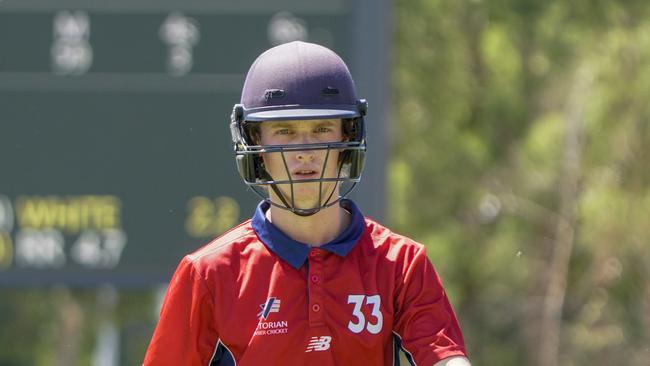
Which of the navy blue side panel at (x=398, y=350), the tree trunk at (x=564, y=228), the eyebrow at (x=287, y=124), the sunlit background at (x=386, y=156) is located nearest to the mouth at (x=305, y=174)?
the eyebrow at (x=287, y=124)

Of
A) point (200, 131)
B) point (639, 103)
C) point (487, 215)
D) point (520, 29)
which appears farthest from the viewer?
point (487, 215)

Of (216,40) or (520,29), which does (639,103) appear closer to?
(520,29)

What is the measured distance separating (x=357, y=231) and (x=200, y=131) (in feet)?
10.9

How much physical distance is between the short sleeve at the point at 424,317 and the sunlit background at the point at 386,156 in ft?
9.94

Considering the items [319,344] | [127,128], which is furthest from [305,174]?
A: [127,128]

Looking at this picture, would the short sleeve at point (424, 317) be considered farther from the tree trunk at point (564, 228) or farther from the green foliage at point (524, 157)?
the tree trunk at point (564, 228)

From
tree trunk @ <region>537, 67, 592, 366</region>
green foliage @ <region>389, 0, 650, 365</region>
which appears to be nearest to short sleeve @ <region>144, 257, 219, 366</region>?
green foliage @ <region>389, 0, 650, 365</region>

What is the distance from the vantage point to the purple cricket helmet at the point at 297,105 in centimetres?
331

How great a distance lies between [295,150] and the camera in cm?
329

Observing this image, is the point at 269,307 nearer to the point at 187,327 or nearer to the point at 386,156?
the point at 187,327

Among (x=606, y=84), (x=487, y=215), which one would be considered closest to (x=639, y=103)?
(x=606, y=84)

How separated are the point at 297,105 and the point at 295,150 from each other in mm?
101

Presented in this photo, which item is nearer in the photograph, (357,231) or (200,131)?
(357,231)

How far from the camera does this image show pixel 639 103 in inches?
400
